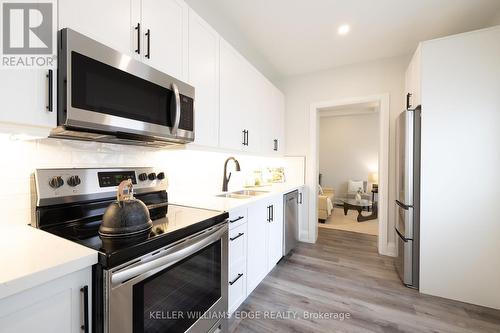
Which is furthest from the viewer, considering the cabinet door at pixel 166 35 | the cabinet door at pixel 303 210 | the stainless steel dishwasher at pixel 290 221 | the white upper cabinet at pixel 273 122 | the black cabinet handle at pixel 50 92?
the cabinet door at pixel 303 210

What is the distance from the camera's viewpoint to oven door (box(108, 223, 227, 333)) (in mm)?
812

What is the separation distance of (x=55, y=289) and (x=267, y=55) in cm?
319

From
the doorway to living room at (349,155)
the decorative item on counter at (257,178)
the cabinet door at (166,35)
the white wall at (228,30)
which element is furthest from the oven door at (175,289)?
the doorway to living room at (349,155)

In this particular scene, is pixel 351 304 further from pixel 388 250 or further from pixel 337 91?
pixel 337 91

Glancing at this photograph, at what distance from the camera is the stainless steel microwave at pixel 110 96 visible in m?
0.91

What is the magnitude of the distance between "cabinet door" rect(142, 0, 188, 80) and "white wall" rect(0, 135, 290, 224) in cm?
61

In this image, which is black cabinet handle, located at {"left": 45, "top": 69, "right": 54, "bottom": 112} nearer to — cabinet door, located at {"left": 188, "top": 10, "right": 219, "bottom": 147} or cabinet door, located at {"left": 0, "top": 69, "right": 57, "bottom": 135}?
cabinet door, located at {"left": 0, "top": 69, "right": 57, "bottom": 135}

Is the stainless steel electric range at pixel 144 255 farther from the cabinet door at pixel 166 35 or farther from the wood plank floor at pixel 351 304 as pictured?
the cabinet door at pixel 166 35

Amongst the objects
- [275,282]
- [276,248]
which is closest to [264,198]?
[276,248]

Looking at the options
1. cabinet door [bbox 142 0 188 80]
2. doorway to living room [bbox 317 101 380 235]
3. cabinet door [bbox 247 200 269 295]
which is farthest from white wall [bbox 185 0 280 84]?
doorway to living room [bbox 317 101 380 235]

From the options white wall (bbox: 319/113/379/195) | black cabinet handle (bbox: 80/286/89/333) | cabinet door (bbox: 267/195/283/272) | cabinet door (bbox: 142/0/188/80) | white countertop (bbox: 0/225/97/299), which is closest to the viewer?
white countertop (bbox: 0/225/97/299)

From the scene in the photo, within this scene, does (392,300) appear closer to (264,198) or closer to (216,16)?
(264,198)
